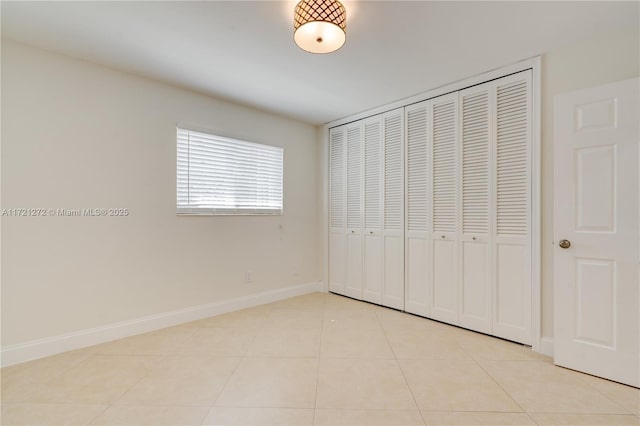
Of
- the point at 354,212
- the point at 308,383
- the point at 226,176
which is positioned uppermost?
the point at 226,176

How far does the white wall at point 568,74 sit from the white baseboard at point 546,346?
39 millimetres

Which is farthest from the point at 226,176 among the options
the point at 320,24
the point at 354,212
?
the point at 320,24

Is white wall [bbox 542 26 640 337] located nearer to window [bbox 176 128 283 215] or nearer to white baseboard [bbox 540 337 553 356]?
white baseboard [bbox 540 337 553 356]

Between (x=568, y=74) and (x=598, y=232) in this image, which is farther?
(x=568, y=74)

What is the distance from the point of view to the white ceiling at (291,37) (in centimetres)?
193

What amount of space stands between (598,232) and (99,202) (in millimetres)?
3935

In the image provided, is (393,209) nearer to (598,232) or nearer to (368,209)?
(368,209)

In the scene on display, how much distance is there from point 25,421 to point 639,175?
3.96 meters

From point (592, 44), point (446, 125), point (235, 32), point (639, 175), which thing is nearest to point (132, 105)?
point (235, 32)

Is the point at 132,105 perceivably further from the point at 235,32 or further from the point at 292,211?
the point at 292,211

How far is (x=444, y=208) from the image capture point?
315cm

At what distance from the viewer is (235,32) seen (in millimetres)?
2164

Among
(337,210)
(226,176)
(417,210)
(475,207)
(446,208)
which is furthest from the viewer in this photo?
(337,210)

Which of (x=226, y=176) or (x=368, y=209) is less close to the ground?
(x=226, y=176)
